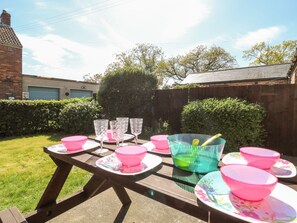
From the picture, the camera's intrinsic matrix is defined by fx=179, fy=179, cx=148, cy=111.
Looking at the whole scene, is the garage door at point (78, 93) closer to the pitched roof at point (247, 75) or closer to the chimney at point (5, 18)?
the chimney at point (5, 18)

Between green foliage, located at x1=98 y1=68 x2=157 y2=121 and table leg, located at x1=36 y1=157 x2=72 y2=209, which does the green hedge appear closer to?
green foliage, located at x1=98 y1=68 x2=157 y2=121

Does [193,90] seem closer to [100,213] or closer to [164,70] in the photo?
[100,213]

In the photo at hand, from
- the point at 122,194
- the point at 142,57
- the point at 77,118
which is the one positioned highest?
the point at 142,57

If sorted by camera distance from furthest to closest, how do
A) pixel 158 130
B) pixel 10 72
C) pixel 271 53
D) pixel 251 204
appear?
pixel 271 53 → pixel 10 72 → pixel 158 130 → pixel 251 204

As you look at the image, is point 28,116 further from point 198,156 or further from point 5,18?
point 5,18

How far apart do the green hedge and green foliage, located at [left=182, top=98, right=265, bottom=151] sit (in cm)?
534

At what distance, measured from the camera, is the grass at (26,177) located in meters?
2.21

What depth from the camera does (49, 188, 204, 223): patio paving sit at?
6.20 ft

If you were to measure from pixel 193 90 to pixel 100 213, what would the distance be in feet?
14.9

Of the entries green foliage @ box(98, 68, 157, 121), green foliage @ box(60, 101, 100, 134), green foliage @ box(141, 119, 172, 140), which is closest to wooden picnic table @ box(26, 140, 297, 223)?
green foliage @ box(141, 119, 172, 140)

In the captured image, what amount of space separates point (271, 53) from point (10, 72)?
26.2m

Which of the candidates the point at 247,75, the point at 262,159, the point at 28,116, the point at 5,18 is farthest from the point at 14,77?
the point at 247,75

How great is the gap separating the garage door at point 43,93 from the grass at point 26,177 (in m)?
9.52

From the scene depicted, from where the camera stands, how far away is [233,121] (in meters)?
4.09
